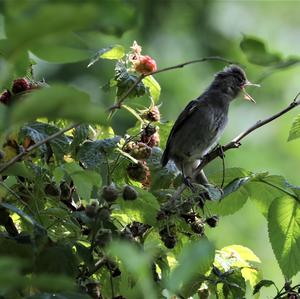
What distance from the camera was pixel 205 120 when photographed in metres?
4.21

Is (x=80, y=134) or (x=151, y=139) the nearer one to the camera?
(x=80, y=134)

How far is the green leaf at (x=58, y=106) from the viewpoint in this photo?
42.4 inches

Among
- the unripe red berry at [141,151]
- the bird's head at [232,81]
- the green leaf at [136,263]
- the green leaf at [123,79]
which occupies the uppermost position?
the green leaf at [136,263]

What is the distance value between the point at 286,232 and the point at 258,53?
1082mm

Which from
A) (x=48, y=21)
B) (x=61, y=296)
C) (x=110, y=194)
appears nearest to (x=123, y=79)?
(x=110, y=194)

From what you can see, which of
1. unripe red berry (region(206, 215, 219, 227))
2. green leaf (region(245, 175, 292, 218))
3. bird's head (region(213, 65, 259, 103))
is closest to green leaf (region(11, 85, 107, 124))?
unripe red berry (region(206, 215, 219, 227))

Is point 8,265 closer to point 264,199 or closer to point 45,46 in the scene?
point 45,46

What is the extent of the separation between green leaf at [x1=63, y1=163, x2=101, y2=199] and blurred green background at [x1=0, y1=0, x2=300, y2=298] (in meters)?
3.59

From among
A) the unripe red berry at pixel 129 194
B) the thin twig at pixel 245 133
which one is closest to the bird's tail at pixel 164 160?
the thin twig at pixel 245 133

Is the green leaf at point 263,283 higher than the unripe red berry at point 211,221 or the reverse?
the reverse

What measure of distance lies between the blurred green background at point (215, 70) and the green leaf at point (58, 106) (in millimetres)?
4385

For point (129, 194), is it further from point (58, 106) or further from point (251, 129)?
point (58, 106)

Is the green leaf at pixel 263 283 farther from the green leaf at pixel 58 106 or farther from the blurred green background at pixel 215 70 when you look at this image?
the blurred green background at pixel 215 70

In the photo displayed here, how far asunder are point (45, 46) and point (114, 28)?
0.14 meters
